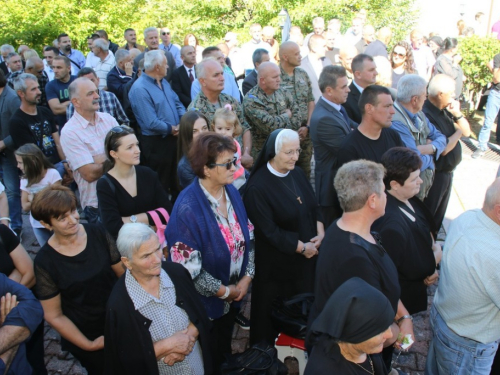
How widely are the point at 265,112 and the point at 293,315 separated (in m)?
3.05

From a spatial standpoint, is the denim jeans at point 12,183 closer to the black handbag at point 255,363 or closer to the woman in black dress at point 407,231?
the black handbag at point 255,363

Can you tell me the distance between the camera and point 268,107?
602 cm

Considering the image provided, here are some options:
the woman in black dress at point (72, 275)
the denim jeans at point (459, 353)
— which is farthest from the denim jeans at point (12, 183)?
the denim jeans at point (459, 353)

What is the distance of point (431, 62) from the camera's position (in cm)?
1120

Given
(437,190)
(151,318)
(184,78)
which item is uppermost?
(184,78)

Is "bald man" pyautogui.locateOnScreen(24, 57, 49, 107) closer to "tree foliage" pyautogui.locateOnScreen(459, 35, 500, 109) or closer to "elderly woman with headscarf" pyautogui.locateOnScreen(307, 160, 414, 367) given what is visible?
"elderly woman with headscarf" pyautogui.locateOnScreen(307, 160, 414, 367)

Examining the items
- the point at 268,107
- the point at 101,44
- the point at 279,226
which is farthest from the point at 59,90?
the point at 279,226

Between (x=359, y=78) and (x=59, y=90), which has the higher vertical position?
(x=359, y=78)

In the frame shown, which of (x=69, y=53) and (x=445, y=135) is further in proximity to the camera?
(x=69, y=53)

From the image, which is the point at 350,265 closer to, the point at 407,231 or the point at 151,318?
the point at 407,231

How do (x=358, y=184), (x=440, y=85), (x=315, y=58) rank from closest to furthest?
(x=358, y=184)
(x=440, y=85)
(x=315, y=58)

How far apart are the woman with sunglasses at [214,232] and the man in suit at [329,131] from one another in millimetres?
1749

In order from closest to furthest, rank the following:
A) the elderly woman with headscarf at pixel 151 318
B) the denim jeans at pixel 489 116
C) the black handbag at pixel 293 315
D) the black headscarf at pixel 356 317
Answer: the black headscarf at pixel 356 317, the elderly woman with headscarf at pixel 151 318, the black handbag at pixel 293 315, the denim jeans at pixel 489 116

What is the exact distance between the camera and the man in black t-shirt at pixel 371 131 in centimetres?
450
